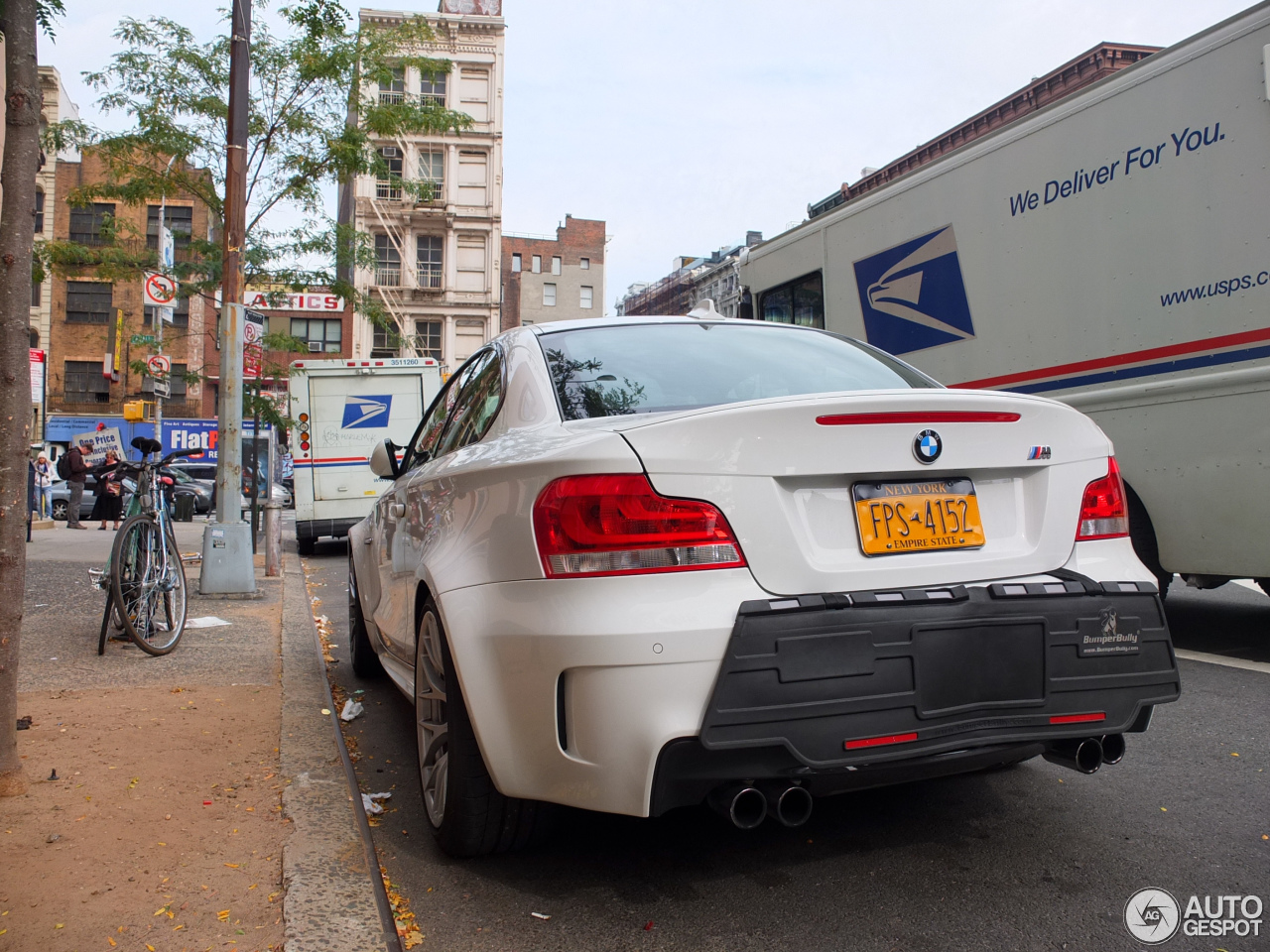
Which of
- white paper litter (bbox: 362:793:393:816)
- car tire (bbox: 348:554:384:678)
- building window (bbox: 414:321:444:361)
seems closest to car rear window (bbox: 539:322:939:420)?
white paper litter (bbox: 362:793:393:816)

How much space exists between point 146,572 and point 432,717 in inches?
144

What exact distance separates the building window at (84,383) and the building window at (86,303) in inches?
78.0

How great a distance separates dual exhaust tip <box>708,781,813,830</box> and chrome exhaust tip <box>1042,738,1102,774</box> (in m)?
0.77

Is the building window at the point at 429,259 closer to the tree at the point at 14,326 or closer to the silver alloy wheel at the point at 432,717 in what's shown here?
the tree at the point at 14,326

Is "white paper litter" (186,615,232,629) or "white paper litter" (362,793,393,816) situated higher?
→ "white paper litter" (362,793,393,816)

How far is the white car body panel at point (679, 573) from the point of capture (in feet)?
7.66

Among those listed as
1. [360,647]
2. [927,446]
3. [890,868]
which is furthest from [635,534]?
[360,647]

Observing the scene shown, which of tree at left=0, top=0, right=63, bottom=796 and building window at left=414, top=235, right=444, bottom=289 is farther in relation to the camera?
building window at left=414, top=235, right=444, bottom=289

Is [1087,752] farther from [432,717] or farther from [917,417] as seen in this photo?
[432,717]

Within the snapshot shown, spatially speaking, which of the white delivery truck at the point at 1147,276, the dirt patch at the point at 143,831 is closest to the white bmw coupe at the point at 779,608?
the dirt patch at the point at 143,831

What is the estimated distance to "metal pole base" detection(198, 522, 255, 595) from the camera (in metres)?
8.55

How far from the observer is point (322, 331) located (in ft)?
178

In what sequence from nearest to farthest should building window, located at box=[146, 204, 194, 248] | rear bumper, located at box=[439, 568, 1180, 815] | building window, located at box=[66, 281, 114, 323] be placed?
rear bumper, located at box=[439, 568, 1180, 815] → building window, located at box=[146, 204, 194, 248] → building window, located at box=[66, 281, 114, 323]

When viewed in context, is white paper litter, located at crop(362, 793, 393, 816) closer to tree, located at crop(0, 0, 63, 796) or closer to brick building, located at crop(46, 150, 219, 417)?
tree, located at crop(0, 0, 63, 796)
